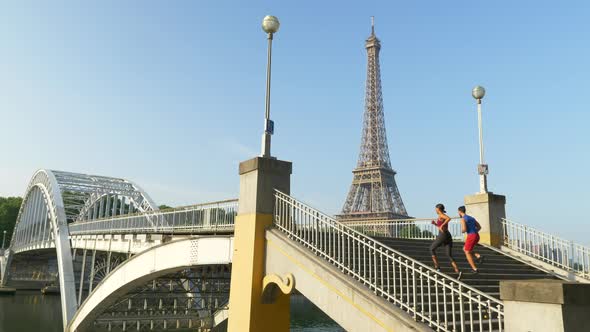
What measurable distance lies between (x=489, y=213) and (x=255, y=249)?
8189 millimetres

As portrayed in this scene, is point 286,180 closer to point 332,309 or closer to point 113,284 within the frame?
point 332,309

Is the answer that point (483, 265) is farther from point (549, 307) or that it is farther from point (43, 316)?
point (43, 316)

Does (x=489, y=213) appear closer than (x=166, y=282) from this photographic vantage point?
Yes

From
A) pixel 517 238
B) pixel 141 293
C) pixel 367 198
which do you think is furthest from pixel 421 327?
pixel 367 198

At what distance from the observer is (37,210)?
5494cm

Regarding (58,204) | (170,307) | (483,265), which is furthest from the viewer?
(58,204)

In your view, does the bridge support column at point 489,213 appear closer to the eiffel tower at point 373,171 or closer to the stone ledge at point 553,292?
the stone ledge at point 553,292

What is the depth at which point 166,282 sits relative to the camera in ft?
80.3

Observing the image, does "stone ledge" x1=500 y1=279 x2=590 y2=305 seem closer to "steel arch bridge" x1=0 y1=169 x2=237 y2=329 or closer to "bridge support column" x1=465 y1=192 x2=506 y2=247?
"steel arch bridge" x1=0 y1=169 x2=237 y2=329

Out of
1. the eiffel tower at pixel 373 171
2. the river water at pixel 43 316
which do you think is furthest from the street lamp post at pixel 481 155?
the eiffel tower at pixel 373 171

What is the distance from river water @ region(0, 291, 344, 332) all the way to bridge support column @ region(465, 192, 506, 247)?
25.0 m

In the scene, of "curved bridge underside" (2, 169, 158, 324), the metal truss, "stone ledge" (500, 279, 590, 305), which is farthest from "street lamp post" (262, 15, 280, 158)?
"curved bridge underside" (2, 169, 158, 324)

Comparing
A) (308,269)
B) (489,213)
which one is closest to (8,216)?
(489,213)

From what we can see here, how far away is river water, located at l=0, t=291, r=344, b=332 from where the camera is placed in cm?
3622
